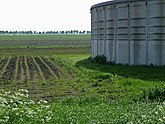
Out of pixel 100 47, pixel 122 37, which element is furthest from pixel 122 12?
pixel 100 47

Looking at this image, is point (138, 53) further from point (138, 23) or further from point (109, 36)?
point (109, 36)

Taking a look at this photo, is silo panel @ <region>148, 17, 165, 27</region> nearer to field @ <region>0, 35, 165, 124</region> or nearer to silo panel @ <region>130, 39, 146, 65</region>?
silo panel @ <region>130, 39, 146, 65</region>

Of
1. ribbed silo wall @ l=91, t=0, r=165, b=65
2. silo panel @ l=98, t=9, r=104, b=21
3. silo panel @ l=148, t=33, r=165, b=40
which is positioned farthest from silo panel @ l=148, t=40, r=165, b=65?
silo panel @ l=98, t=9, r=104, b=21

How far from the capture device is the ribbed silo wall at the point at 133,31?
27359 mm

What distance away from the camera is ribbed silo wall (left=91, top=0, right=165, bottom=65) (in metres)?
27.4

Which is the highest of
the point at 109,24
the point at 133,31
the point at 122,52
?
the point at 109,24

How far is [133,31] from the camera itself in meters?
29.1

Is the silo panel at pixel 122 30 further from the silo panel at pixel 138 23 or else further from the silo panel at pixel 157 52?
the silo panel at pixel 157 52

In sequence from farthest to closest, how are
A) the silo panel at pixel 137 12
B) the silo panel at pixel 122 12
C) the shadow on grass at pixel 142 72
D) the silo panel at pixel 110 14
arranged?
the silo panel at pixel 110 14, the silo panel at pixel 122 12, the silo panel at pixel 137 12, the shadow on grass at pixel 142 72

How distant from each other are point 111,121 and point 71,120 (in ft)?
3.44

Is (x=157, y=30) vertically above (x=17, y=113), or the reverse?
(x=157, y=30)

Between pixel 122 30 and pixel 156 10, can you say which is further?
pixel 122 30

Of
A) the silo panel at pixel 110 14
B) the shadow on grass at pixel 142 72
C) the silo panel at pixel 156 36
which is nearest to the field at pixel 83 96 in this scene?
the shadow on grass at pixel 142 72

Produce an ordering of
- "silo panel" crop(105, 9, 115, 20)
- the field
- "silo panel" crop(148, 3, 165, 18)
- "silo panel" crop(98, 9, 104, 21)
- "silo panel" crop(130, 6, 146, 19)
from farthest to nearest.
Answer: "silo panel" crop(98, 9, 104, 21), "silo panel" crop(105, 9, 115, 20), "silo panel" crop(130, 6, 146, 19), "silo panel" crop(148, 3, 165, 18), the field
